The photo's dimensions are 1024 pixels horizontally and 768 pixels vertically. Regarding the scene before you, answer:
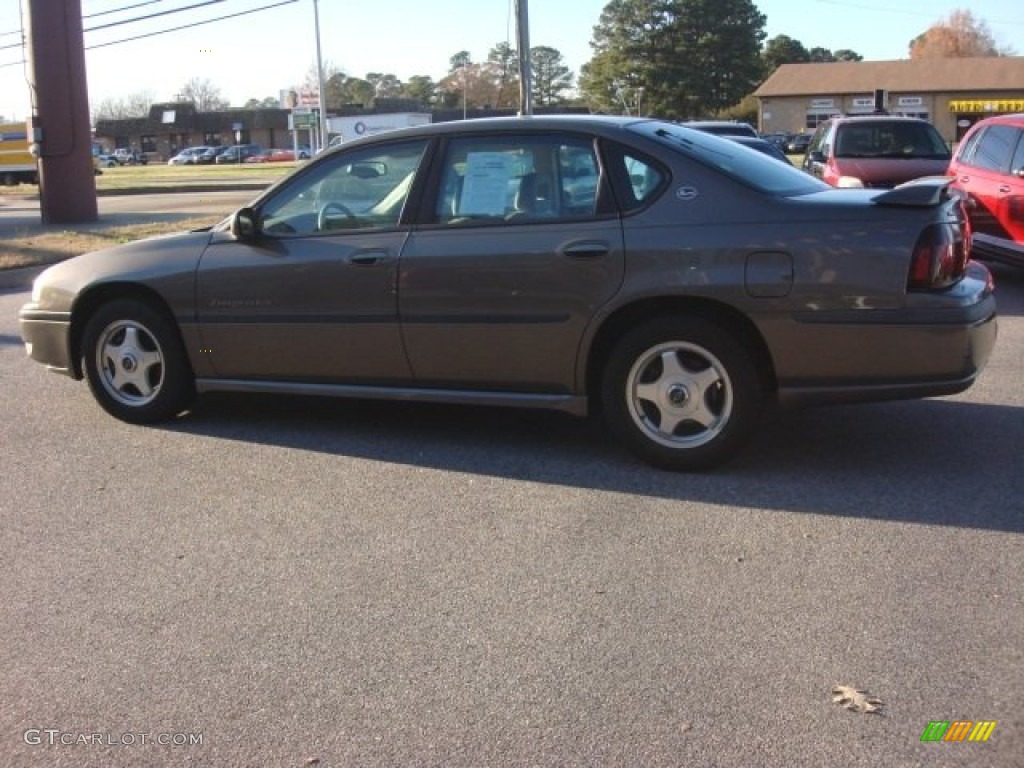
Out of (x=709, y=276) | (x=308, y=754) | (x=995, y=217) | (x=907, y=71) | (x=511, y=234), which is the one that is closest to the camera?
(x=308, y=754)

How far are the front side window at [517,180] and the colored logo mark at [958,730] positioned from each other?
291 centimetres

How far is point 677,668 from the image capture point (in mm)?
3373

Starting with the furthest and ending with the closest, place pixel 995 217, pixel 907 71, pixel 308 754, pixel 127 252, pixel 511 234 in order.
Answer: pixel 907 71
pixel 995 217
pixel 127 252
pixel 511 234
pixel 308 754

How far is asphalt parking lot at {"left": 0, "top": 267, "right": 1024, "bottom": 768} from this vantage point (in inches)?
120

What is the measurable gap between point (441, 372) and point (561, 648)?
2.25m

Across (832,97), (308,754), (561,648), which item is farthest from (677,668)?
(832,97)

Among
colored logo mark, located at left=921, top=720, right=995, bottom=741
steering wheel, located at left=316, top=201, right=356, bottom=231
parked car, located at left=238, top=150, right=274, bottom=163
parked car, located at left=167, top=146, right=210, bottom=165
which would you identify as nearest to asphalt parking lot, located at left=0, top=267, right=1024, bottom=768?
colored logo mark, located at left=921, top=720, right=995, bottom=741

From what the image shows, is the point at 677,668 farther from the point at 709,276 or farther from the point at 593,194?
the point at 593,194

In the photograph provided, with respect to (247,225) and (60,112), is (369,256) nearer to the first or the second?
(247,225)

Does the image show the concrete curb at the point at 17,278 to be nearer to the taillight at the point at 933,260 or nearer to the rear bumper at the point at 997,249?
the rear bumper at the point at 997,249

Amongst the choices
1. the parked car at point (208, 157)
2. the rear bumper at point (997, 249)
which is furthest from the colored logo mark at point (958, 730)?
the parked car at point (208, 157)

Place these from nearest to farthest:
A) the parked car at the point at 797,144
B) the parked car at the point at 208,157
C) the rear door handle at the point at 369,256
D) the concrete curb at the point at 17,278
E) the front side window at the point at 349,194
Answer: the rear door handle at the point at 369,256, the front side window at the point at 349,194, the concrete curb at the point at 17,278, the parked car at the point at 797,144, the parked car at the point at 208,157

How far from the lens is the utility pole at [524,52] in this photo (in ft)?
67.2

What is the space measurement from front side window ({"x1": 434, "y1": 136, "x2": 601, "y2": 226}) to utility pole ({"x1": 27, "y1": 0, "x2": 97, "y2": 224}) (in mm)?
19247
